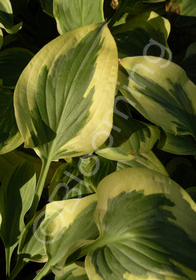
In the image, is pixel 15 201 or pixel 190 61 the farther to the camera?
pixel 190 61

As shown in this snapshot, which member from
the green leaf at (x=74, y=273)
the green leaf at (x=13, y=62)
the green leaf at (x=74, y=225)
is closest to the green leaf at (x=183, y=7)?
the green leaf at (x=13, y=62)

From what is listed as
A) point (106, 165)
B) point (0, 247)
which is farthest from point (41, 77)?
point (0, 247)

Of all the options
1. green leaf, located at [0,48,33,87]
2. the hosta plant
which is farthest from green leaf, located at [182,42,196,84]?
green leaf, located at [0,48,33,87]

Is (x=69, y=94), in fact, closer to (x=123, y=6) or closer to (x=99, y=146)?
(x=99, y=146)

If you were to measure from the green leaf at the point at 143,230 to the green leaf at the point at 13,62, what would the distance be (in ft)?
1.08

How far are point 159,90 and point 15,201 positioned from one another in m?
0.33

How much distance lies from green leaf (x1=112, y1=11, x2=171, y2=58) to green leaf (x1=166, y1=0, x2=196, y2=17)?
0.09 m

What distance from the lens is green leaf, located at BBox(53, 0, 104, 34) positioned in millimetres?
573

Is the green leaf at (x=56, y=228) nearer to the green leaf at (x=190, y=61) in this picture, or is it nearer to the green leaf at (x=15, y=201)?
the green leaf at (x=15, y=201)

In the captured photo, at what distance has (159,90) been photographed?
21.5 inches

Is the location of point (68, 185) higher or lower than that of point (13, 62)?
lower

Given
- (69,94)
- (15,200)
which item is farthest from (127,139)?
(15,200)

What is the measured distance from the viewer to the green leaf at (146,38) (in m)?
0.63

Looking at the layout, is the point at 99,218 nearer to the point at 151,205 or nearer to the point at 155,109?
the point at 151,205
